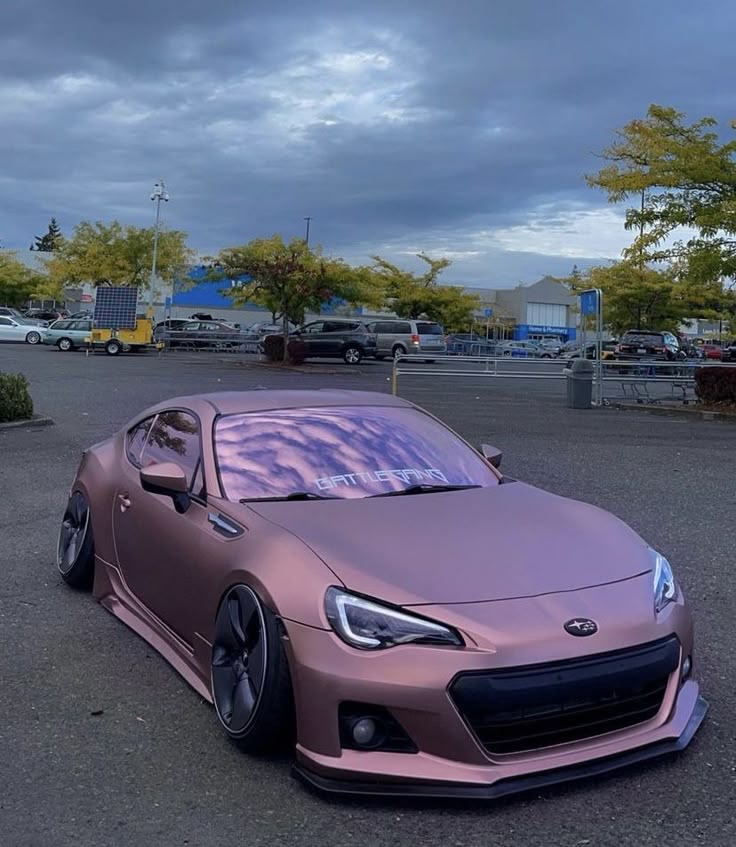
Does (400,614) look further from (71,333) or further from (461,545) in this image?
(71,333)

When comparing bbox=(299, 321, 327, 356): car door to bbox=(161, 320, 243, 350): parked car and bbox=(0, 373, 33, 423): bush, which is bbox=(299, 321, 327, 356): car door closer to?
bbox=(161, 320, 243, 350): parked car

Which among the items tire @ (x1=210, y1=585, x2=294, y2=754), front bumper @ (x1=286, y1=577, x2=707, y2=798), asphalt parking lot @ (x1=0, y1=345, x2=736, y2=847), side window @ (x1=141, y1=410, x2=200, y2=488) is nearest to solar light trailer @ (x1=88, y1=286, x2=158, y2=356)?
asphalt parking lot @ (x1=0, y1=345, x2=736, y2=847)

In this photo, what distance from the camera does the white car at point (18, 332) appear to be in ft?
154

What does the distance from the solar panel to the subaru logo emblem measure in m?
38.3

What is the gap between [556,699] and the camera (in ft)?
10.5

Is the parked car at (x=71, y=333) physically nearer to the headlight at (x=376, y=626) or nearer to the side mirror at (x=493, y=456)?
the side mirror at (x=493, y=456)

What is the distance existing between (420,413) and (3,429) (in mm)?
9443

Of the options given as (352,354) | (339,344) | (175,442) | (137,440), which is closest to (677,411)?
(137,440)

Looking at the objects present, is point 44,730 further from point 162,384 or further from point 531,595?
point 162,384

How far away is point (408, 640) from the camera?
10.7 ft

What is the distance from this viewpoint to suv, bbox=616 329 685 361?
36719 mm

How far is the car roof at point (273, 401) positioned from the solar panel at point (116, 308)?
3588 cm

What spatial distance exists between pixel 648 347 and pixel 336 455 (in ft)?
114

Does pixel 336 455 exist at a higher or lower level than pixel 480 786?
higher
